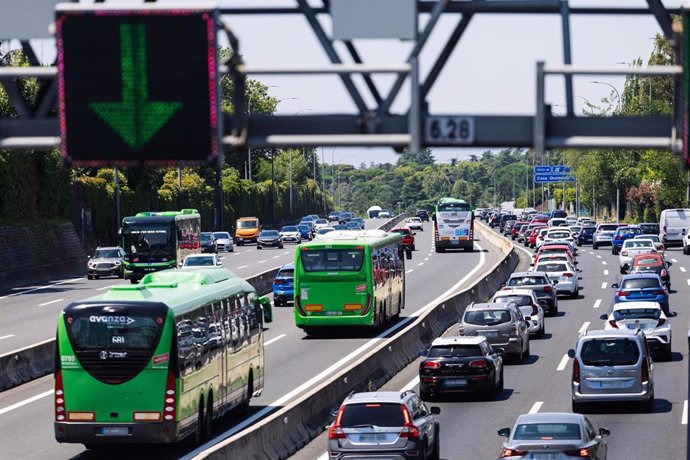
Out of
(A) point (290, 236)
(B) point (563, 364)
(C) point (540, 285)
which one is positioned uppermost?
(C) point (540, 285)

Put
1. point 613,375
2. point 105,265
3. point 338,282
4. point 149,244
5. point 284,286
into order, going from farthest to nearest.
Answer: point 105,265, point 149,244, point 284,286, point 338,282, point 613,375

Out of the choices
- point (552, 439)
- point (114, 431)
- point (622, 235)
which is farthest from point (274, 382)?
point (622, 235)

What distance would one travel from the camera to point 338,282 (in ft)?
150

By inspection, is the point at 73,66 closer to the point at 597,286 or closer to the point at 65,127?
the point at 65,127

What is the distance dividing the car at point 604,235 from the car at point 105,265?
37.4 meters

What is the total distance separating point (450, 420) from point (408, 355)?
966 cm

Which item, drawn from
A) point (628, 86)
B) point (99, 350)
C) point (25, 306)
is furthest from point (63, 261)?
point (628, 86)

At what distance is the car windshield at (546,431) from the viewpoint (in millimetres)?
22969

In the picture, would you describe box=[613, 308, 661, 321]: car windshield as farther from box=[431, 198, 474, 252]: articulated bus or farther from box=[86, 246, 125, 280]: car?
box=[431, 198, 474, 252]: articulated bus

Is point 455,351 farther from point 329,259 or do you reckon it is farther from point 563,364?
point 329,259

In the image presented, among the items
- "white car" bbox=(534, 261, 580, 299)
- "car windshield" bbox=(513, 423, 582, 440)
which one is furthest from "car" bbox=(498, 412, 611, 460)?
"white car" bbox=(534, 261, 580, 299)

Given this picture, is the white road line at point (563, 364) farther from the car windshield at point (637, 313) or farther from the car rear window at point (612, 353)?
the car rear window at point (612, 353)

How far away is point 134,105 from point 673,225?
278 ft

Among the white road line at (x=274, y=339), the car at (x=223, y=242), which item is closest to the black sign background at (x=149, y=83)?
the white road line at (x=274, y=339)
